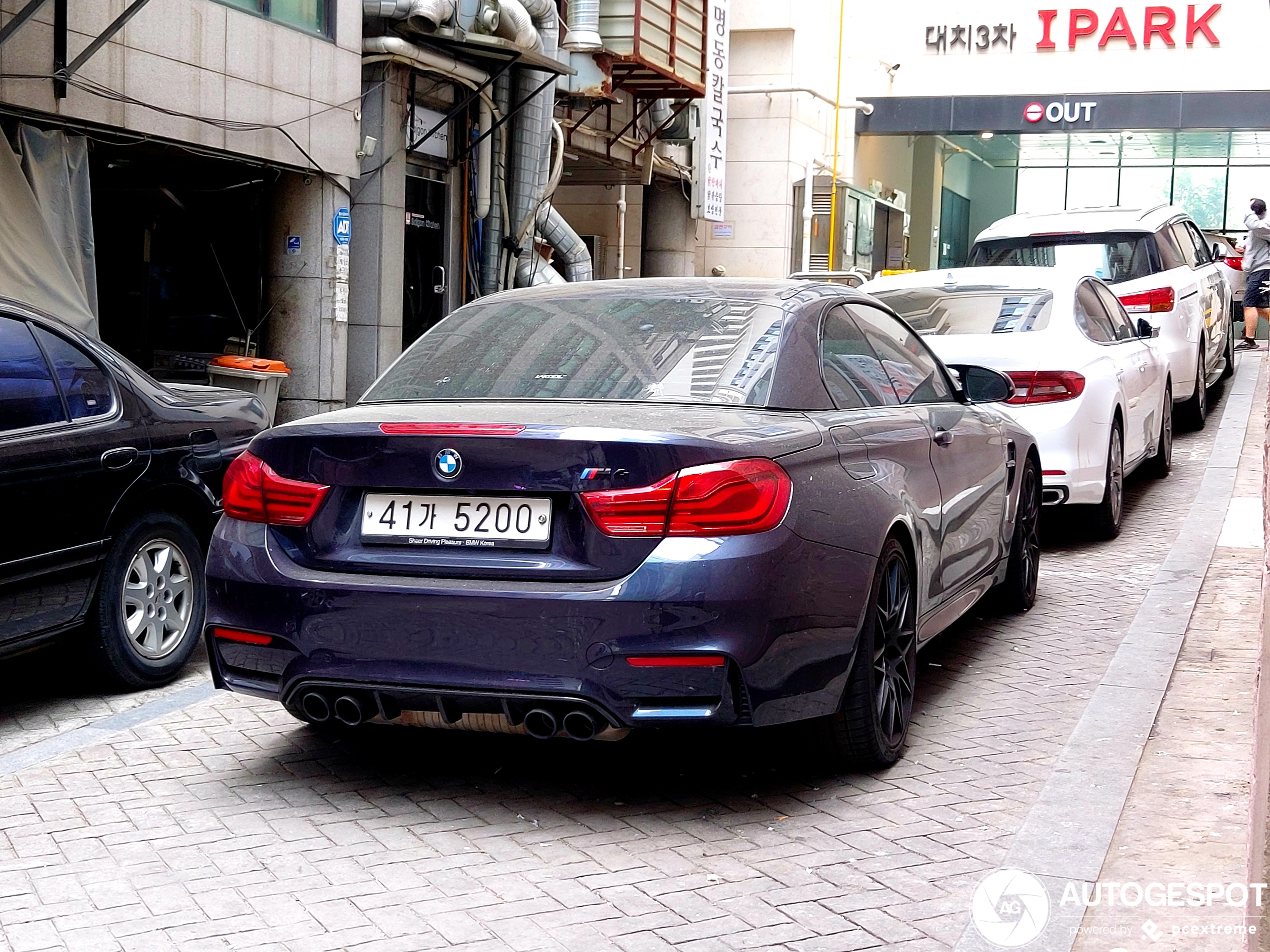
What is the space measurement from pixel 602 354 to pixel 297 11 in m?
11.0

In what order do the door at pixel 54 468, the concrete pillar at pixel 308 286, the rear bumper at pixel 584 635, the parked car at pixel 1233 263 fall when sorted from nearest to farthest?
the rear bumper at pixel 584 635
the door at pixel 54 468
the concrete pillar at pixel 308 286
the parked car at pixel 1233 263

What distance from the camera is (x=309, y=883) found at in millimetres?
3791

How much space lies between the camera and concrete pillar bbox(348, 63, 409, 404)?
1594cm

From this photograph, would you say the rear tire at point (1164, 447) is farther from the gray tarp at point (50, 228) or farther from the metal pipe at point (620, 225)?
the metal pipe at point (620, 225)

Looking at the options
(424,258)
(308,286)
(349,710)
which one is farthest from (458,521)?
(424,258)

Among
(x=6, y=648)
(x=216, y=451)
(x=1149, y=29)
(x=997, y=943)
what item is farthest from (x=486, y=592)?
(x=1149, y=29)

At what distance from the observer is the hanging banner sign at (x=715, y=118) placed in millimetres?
25688

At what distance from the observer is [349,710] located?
4.20m

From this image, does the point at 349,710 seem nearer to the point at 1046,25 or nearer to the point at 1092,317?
the point at 1092,317

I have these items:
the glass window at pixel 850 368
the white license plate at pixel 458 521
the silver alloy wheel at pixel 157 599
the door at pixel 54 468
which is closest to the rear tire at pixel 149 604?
the silver alloy wheel at pixel 157 599

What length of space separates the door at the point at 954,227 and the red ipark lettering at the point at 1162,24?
10.1 m

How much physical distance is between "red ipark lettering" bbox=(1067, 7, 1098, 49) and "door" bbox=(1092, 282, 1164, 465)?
21112mm

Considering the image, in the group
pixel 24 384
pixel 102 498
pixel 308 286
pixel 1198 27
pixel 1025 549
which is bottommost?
pixel 1025 549

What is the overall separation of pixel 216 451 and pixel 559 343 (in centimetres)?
209
